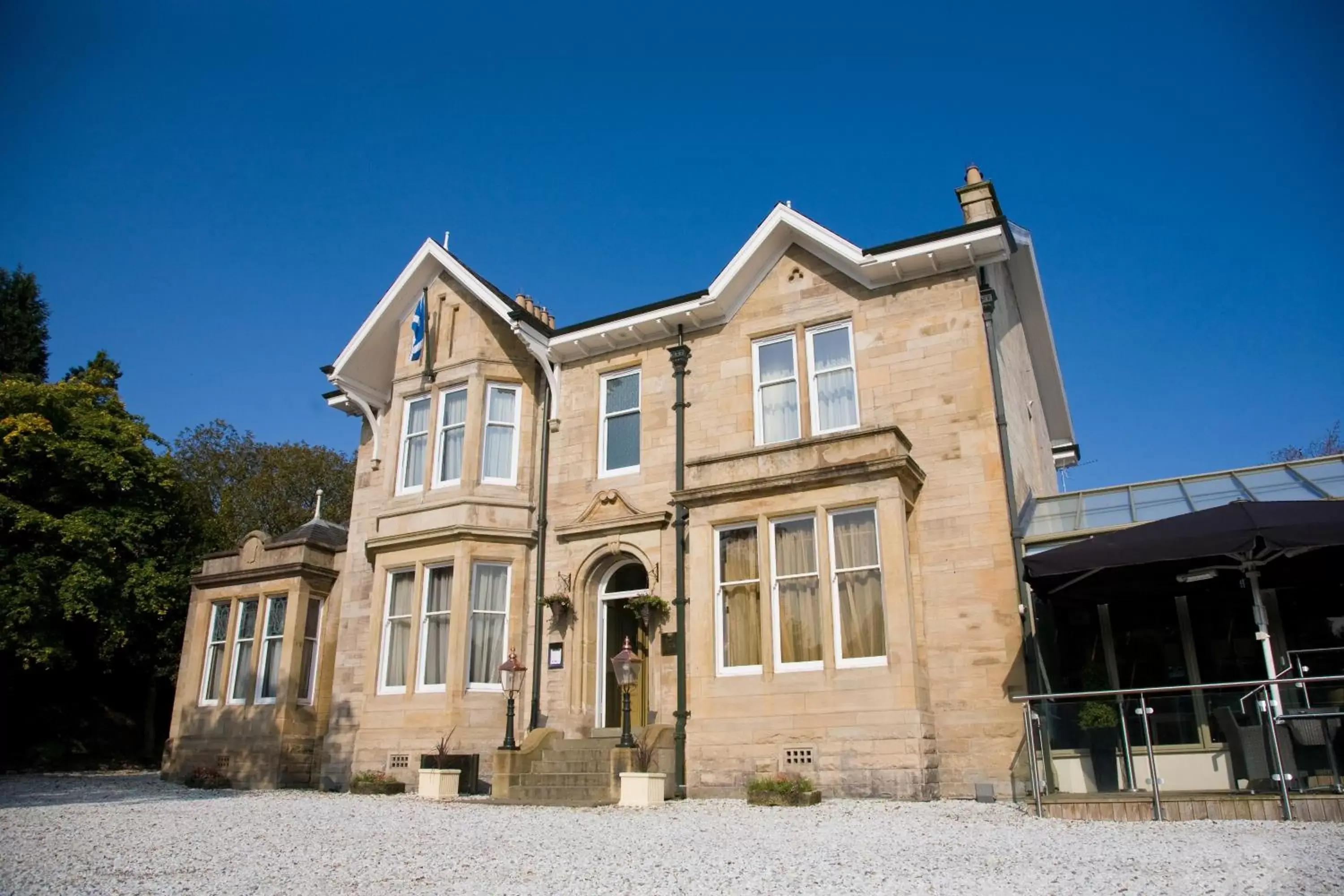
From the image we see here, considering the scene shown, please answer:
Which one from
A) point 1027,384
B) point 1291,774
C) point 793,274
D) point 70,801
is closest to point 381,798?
point 70,801

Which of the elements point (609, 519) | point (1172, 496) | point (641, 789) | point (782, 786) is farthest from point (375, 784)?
point (1172, 496)

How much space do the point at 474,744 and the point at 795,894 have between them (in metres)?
11.5

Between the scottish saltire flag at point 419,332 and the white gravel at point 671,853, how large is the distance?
10303 millimetres

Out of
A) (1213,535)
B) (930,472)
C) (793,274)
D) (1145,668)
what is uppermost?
(793,274)

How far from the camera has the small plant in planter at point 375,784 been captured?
54.5 feet

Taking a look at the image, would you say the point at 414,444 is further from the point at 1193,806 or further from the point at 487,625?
the point at 1193,806

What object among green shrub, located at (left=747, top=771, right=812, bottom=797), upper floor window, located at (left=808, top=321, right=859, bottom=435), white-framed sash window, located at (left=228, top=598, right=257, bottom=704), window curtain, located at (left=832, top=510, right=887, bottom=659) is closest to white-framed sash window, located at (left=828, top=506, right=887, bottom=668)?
window curtain, located at (left=832, top=510, right=887, bottom=659)

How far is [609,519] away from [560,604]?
1.83 metres

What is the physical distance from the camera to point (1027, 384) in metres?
19.9

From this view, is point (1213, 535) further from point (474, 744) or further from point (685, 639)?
point (474, 744)

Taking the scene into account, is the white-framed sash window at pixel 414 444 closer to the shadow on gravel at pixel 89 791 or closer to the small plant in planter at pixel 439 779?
the small plant in planter at pixel 439 779

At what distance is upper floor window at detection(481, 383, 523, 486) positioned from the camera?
19188 mm

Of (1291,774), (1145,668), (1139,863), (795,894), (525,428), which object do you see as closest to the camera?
(795,894)

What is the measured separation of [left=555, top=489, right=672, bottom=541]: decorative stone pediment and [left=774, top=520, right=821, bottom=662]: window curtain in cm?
292
